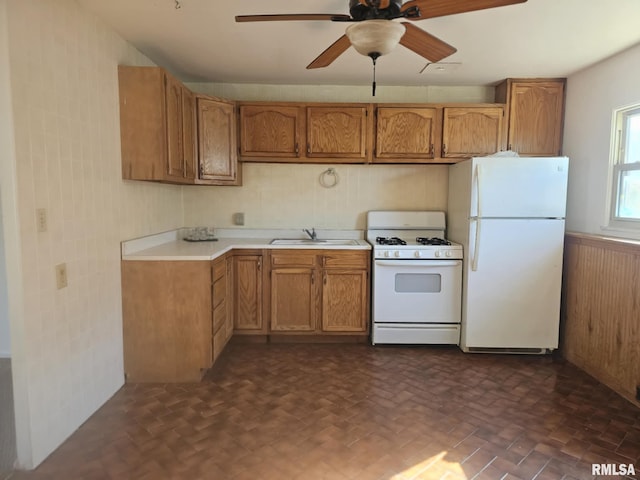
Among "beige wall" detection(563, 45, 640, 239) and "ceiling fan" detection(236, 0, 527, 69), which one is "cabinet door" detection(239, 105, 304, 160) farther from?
Answer: "beige wall" detection(563, 45, 640, 239)

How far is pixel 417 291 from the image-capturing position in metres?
3.44

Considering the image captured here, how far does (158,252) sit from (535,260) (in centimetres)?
302

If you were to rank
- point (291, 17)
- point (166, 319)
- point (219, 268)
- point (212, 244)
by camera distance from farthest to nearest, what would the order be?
point (212, 244), point (219, 268), point (166, 319), point (291, 17)

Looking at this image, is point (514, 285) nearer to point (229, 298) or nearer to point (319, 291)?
point (319, 291)

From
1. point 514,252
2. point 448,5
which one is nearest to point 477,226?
point 514,252

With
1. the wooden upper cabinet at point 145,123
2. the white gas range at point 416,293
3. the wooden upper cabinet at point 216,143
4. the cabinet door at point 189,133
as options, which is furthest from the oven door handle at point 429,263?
the wooden upper cabinet at point 145,123

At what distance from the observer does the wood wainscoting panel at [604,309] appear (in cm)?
256

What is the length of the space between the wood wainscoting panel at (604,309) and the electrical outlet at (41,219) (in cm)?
350

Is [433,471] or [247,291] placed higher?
[247,291]

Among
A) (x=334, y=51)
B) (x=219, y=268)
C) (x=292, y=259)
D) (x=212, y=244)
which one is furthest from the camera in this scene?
(x=292, y=259)

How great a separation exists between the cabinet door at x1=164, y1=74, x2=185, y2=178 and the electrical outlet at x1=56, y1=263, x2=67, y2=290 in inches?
37.9

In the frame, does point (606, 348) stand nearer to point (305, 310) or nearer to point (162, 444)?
point (305, 310)

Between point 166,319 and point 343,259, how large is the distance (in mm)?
1559

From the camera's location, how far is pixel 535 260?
3188mm
